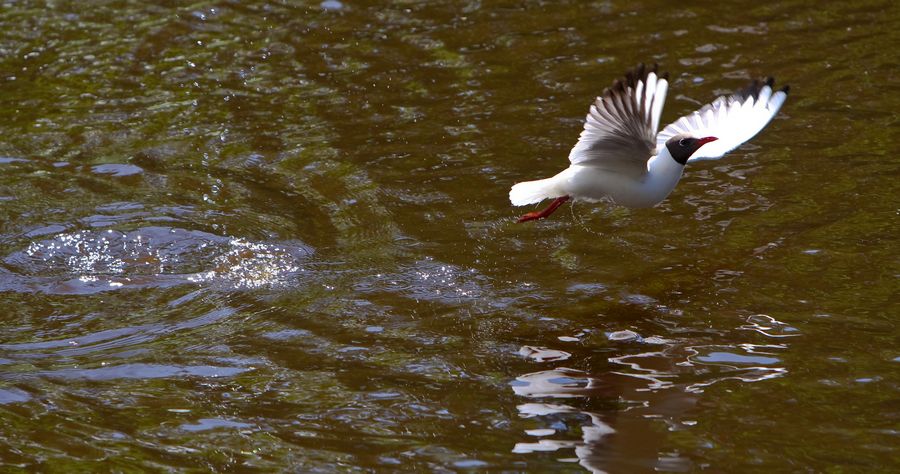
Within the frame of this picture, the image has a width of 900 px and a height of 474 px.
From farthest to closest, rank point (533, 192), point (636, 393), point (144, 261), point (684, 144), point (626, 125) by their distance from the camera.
Result: point (144, 261), point (533, 192), point (684, 144), point (626, 125), point (636, 393)

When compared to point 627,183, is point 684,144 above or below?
above

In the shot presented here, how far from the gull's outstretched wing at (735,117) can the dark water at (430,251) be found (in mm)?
616

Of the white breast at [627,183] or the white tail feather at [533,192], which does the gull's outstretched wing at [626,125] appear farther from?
the white tail feather at [533,192]

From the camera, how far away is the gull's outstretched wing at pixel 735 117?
6652 mm

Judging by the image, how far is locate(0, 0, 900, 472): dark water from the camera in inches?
194

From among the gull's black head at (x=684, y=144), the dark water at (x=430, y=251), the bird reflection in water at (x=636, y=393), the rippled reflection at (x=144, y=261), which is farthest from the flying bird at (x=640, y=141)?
the rippled reflection at (x=144, y=261)

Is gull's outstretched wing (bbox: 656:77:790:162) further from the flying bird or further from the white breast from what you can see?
the white breast

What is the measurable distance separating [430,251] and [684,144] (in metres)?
1.65

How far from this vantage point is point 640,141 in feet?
19.0

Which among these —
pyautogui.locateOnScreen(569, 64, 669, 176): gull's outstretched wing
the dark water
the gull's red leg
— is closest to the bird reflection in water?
the dark water

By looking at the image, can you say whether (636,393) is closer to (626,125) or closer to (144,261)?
(626,125)

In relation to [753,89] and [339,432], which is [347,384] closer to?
[339,432]

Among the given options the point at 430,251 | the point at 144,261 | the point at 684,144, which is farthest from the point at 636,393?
the point at 144,261

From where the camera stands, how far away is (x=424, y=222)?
23.6ft
